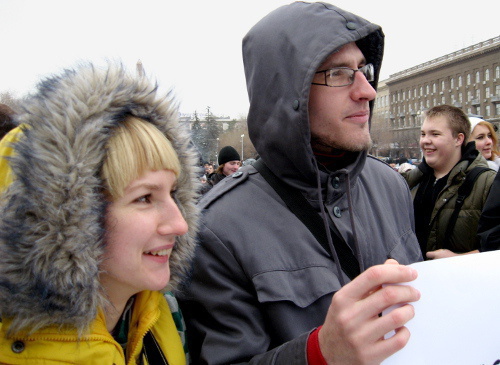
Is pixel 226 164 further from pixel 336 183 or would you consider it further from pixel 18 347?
pixel 18 347

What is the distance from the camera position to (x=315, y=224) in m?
1.68

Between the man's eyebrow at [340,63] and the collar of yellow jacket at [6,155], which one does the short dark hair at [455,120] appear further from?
the collar of yellow jacket at [6,155]

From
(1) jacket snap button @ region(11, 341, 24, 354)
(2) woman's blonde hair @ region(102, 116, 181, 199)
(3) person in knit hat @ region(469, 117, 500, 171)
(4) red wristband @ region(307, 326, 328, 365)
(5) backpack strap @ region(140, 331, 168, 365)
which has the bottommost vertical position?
(5) backpack strap @ region(140, 331, 168, 365)

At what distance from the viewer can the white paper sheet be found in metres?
1.16

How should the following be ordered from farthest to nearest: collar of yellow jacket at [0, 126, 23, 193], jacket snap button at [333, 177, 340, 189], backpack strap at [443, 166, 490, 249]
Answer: backpack strap at [443, 166, 490, 249] → jacket snap button at [333, 177, 340, 189] → collar of yellow jacket at [0, 126, 23, 193]

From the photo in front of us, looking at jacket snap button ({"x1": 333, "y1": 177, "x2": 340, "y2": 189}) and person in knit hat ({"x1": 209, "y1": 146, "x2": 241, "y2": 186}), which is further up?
jacket snap button ({"x1": 333, "y1": 177, "x2": 340, "y2": 189})

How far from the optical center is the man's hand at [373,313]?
1.02 m

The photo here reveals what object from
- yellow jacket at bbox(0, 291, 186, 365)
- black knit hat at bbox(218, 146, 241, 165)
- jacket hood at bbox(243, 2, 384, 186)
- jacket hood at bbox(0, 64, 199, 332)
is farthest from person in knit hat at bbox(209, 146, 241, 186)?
jacket hood at bbox(0, 64, 199, 332)

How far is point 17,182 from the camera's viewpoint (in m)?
1.23

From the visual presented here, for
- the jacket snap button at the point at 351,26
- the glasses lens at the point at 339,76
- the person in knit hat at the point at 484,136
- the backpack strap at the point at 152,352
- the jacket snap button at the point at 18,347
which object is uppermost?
the jacket snap button at the point at 351,26

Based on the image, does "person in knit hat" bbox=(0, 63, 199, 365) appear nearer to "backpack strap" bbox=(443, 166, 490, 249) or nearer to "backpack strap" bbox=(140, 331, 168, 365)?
"backpack strap" bbox=(140, 331, 168, 365)

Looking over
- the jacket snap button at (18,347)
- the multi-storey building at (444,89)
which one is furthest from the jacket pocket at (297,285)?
the multi-storey building at (444,89)

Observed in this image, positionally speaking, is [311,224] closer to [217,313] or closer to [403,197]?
[217,313]

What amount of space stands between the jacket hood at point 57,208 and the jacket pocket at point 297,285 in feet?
1.80
